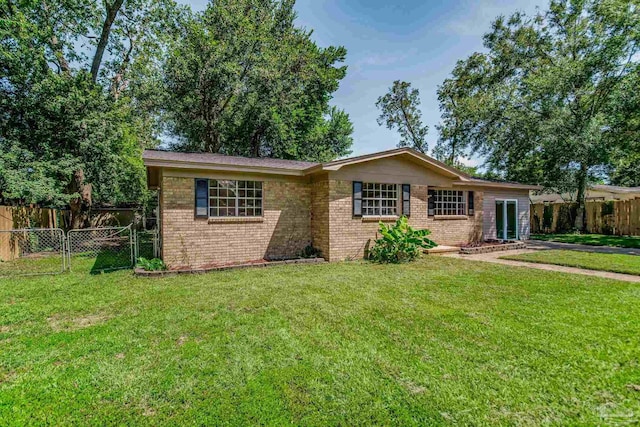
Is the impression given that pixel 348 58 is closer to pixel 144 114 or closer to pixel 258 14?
pixel 258 14

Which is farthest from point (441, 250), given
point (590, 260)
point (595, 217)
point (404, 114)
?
point (404, 114)

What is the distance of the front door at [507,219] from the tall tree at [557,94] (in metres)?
4.34

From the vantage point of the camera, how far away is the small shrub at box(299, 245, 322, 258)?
9.46m

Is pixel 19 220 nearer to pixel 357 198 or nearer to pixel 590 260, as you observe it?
pixel 357 198

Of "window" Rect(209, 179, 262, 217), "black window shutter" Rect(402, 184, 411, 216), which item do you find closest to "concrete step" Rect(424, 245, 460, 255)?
"black window shutter" Rect(402, 184, 411, 216)

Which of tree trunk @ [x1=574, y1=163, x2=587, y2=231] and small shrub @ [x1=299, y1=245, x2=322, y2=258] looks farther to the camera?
tree trunk @ [x1=574, y1=163, x2=587, y2=231]

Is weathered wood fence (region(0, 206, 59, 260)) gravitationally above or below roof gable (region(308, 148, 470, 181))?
below

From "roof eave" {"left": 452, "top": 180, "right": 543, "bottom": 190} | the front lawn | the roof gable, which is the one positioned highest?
the roof gable

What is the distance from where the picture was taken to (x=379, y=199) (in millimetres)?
10117

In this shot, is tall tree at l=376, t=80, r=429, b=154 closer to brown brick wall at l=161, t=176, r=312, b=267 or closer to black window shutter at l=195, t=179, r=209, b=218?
brown brick wall at l=161, t=176, r=312, b=267

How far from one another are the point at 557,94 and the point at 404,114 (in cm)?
1347

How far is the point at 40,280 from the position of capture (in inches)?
270

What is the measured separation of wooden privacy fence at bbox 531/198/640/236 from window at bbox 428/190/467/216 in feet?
31.8

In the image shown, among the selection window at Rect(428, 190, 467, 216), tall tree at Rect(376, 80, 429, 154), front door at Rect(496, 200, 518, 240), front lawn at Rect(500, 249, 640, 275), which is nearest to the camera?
front lawn at Rect(500, 249, 640, 275)
